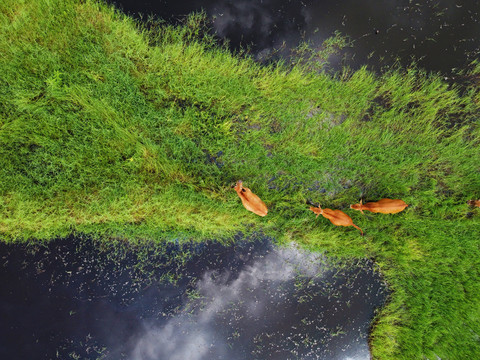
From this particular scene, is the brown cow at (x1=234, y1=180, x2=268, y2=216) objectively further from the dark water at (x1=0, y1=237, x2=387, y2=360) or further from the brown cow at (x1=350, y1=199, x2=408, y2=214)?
the brown cow at (x1=350, y1=199, x2=408, y2=214)

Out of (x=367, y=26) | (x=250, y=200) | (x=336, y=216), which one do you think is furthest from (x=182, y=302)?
(x=367, y=26)

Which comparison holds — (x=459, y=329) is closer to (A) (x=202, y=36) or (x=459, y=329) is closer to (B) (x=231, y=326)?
(B) (x=231, y=326)

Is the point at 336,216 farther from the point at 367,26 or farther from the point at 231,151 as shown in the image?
the point at 367,26

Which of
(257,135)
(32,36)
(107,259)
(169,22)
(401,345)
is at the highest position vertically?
(169,22)

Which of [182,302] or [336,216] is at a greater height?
[336,216]

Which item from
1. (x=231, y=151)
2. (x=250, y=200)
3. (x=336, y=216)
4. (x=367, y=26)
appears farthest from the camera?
(x=367, y=26)

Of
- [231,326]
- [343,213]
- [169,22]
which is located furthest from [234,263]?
[169,22]

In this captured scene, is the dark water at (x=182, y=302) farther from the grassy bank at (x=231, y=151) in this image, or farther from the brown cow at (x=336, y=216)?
the brown cow at (x=336, y=216)
